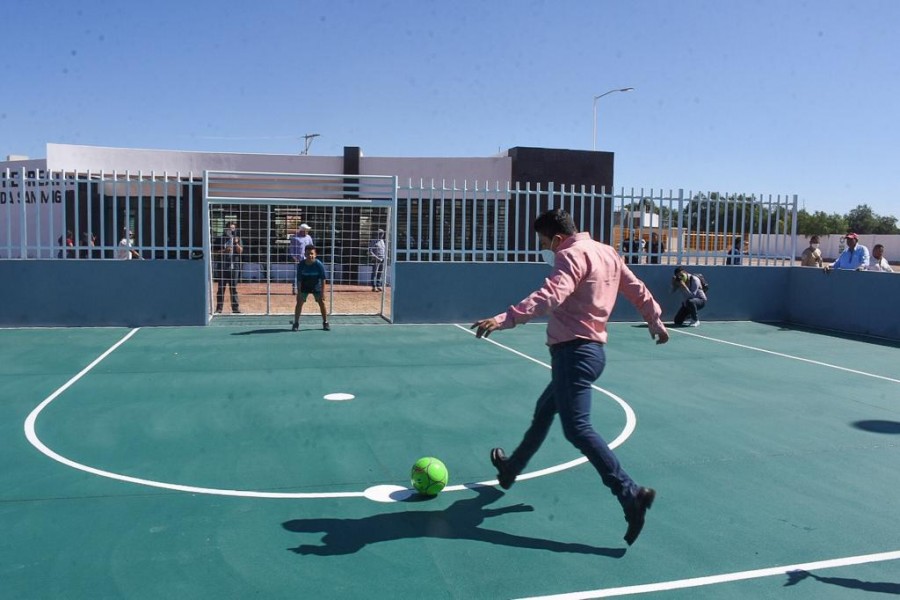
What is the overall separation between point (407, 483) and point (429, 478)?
19.2 inches

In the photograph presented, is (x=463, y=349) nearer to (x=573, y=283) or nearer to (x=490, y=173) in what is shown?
(x=573, y=283)

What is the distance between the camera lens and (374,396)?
9.35m

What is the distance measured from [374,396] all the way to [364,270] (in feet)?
34.3

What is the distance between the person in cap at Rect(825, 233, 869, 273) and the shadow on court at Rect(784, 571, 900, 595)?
550 inches

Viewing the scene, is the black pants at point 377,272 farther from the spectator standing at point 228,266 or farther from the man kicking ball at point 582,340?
the man kicking ball at point 582,340

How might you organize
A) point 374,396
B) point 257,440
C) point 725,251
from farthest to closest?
1. point 725,251
2. point 374,396
3. point 257,440

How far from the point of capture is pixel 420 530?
521cm

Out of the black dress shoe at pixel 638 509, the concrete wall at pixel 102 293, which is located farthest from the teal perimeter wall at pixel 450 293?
the black dress shoe at pixel 638 509

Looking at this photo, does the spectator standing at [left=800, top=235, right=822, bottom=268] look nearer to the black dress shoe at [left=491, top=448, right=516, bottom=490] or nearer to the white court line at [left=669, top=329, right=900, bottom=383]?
the white court line at [left=669, top=329, right=900, bottom=383]

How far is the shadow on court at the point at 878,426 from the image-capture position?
26.5 ft

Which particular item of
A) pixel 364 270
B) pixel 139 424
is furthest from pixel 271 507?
pixel 364 270

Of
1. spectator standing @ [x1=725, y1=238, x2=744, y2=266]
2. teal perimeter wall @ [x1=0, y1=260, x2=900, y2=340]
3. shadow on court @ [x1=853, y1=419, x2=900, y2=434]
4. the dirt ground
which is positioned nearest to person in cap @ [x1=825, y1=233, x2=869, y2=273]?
teal perimeter wall @ [x1=0, y1=260, x2=900, y2=340]

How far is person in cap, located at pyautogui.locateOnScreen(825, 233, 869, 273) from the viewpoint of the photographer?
1692 centimetres

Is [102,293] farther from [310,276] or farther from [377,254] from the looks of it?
[377,254]
